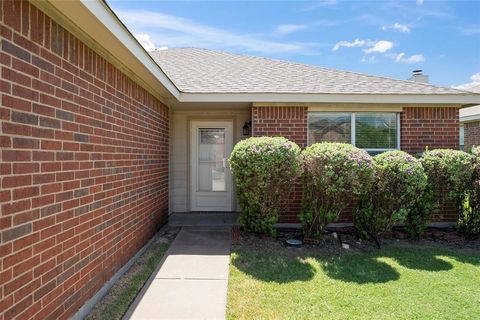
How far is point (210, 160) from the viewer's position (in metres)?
7.96

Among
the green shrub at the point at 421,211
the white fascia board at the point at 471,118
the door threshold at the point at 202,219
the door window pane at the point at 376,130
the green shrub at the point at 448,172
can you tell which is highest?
the white fascia board at the point at 471,118

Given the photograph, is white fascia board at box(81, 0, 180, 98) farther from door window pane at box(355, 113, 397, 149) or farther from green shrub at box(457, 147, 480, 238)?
green shrub at box(457, 147, 480, 238)

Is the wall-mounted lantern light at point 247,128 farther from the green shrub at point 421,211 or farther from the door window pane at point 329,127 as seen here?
the green shrub at point 421,211

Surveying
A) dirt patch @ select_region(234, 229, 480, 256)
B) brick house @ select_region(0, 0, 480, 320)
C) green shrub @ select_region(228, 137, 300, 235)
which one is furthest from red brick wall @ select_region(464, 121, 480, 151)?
green shrub @ select_region(228, 137, 300, 235)

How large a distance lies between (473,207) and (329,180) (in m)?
3.14

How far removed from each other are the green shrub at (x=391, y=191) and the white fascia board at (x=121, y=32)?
3.97 meters

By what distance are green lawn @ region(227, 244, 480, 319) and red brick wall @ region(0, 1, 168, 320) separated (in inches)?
65.5

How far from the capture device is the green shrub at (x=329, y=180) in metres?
5.07

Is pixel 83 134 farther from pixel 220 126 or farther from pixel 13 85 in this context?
pixel 220 126

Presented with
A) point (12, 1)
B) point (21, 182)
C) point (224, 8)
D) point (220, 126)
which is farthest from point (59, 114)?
point (224, 8)

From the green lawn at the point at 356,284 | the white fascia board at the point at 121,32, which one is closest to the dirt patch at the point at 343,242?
the green lawn at the point at 356,284

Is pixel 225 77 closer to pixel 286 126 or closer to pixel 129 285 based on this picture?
pixel 286 126

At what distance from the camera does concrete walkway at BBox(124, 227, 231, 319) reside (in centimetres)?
327

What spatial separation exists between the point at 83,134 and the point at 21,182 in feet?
3.37
